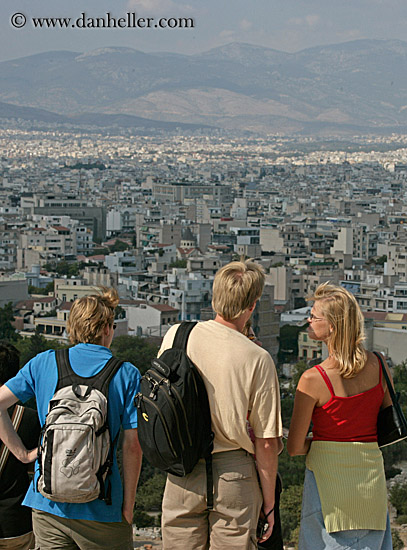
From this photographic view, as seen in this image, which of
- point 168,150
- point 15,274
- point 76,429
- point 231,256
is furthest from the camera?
point 168,150

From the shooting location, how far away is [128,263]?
84.9 ft

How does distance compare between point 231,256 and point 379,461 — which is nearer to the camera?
point 379,461

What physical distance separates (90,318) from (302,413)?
45 centimetres

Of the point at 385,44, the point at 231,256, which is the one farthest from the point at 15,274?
the point at 385,44

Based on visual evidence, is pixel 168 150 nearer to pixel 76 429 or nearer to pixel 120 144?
pixel 120 144

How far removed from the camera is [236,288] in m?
1.95

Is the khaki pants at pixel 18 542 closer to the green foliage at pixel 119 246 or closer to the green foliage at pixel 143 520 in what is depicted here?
the green foliage at pixel 143 520

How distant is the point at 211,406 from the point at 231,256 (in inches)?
943

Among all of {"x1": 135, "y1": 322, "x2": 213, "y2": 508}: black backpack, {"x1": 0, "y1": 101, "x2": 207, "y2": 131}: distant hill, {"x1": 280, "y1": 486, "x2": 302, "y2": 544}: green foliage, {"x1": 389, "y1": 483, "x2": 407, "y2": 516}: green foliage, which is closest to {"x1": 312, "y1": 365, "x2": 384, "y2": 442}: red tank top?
{"x1": 135, "y1": 322, "x2": 213, "y2": 508}: black backpack

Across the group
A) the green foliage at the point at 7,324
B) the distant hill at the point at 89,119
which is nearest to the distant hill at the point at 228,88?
the distant hill at the point at 89,119

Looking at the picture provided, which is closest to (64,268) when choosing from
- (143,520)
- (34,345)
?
(34,345)

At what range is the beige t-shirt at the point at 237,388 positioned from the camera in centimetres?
192

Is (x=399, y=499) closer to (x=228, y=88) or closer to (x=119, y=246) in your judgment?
(x=119, y=246)

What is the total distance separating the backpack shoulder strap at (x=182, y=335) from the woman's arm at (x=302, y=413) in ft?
0.75
